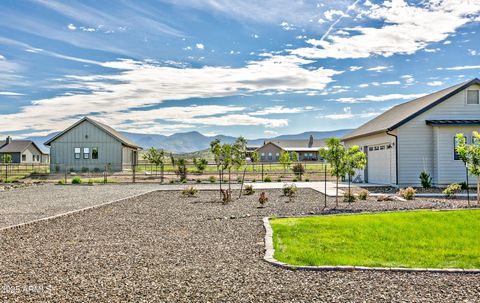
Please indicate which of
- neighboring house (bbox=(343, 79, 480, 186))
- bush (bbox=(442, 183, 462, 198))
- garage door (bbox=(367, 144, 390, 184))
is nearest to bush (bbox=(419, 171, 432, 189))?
neighboring house (bbox=(343, 79, 480, 186))

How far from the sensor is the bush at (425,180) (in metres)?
22.8

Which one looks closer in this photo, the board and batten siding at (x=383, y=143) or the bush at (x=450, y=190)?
the bush at (x=450, y=190)

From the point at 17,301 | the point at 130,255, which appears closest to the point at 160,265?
the point at 130,255

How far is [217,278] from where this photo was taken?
650cm

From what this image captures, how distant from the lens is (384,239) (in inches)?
364

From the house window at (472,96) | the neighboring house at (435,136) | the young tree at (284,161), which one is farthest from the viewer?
the young tree at (284,161)

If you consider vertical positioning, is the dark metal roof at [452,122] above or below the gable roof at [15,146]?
below

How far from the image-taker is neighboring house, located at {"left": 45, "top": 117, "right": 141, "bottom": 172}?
1844 inches

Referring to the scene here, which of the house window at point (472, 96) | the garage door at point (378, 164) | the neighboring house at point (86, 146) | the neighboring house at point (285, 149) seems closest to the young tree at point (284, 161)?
the garage door at point (378, 164)

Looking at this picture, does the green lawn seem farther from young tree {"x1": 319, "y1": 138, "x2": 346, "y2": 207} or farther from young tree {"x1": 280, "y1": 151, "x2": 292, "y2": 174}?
young tree {"x1": 280, "y1": 151, "x2": 292, "y2": 174}

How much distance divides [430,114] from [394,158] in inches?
114

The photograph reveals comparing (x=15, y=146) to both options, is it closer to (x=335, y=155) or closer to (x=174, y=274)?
(x=335, y=155)

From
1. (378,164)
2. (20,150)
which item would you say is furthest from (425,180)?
(20,150)

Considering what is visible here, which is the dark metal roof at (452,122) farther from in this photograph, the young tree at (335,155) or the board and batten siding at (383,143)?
the young tree at (335,155)
